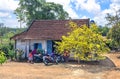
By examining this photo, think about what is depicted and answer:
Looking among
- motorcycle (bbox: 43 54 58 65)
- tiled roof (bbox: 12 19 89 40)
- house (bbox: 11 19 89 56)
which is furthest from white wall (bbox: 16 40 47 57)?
motorcycle (bbox: 43 54 58 65)

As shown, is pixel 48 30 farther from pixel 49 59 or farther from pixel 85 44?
pixel 85 44

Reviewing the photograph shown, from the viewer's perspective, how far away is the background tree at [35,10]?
46.1 metres

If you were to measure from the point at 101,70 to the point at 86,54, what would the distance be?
333cm

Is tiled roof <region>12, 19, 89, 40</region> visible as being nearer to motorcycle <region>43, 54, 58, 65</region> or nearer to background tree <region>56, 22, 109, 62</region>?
motorcycle <region>43, 54, 58, 65</region>

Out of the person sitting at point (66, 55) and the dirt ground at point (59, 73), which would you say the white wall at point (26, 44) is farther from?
the dirt ground at point (59, 73)

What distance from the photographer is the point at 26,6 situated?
151 feet

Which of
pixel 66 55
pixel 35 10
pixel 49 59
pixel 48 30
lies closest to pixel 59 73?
pixel 49 59

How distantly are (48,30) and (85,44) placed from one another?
22.7 feet

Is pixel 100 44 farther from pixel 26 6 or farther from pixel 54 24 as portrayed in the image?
pixel 26 6

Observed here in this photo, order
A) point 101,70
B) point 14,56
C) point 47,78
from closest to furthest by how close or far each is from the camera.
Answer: point 47,78 < point 101,70 < point 14,56

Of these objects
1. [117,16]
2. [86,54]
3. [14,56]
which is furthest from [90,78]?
[117,16]

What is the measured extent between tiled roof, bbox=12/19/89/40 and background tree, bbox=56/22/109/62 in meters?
3.55

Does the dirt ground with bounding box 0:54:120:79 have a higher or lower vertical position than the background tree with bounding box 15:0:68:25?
lower

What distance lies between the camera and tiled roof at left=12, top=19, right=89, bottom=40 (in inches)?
1184
